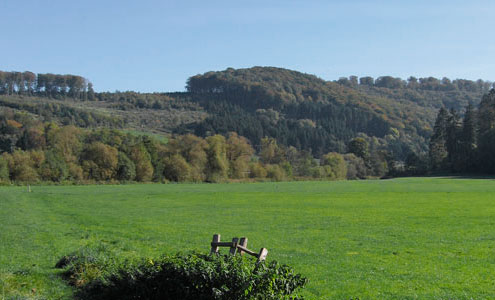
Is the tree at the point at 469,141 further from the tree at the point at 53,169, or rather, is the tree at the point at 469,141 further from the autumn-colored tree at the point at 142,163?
the tree at the point at 53,169

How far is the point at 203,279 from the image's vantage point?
35.5ft

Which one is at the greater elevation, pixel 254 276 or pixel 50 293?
pixel 254 276

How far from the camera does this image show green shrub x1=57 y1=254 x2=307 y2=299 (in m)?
10.6

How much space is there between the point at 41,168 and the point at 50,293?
103659mm

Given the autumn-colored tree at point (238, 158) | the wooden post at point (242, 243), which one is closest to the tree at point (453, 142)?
the autumn-colored tree at point (238, 158)

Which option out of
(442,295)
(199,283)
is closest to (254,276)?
(199,283)

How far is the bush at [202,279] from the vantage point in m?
10.6

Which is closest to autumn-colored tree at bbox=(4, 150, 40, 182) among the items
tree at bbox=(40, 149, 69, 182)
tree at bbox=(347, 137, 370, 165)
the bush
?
tree at bbox=(40, 149, 69, 182)

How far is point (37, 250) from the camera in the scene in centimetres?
2192

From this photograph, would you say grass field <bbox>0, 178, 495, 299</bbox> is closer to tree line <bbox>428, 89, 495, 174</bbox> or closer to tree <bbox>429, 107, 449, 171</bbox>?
tree line <bbox>428, 89, 495, 174</bbox>

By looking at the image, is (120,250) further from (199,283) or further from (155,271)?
(199,283)

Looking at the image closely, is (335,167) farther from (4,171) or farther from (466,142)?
(4,171)

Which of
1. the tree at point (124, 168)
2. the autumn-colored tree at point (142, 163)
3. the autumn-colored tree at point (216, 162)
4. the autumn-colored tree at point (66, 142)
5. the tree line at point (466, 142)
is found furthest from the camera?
the autumn-colored tree at point (216, 162)

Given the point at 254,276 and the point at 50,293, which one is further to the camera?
the point at 50,293
